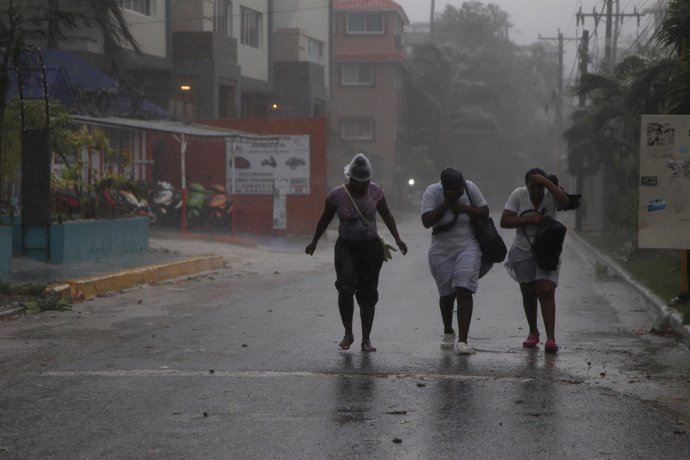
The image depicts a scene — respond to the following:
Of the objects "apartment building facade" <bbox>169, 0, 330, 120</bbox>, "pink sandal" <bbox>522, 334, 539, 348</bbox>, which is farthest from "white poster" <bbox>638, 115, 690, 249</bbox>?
"apartment building facade" <bbox>169, 0, 330, 120</bbox>

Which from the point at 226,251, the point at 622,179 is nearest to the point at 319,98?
the point at 622,179

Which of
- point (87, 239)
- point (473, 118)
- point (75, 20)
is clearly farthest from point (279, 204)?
point (473, 118)

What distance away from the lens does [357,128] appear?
63906 mm

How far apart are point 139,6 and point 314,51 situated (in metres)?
16.5

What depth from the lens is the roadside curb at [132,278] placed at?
1550 cm

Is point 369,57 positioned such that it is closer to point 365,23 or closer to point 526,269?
point 365,23

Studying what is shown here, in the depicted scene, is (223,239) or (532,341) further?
(223,239)

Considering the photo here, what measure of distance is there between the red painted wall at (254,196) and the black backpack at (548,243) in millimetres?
23780

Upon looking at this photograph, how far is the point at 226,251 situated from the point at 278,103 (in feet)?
62.5

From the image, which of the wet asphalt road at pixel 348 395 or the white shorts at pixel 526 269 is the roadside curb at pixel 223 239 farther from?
the white shorts at pixel 526 269

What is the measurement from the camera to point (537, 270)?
10375 millimetres

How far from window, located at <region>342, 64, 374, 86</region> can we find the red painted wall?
93.3 feet

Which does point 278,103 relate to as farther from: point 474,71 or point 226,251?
point 474,71

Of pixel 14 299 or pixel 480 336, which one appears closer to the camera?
pixel 480 336
